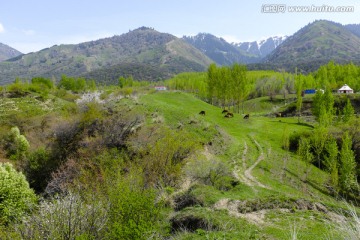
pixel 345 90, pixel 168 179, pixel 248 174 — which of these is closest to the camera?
pixel 168 179

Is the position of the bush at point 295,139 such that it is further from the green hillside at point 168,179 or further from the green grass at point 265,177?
the green grass at point 265,177

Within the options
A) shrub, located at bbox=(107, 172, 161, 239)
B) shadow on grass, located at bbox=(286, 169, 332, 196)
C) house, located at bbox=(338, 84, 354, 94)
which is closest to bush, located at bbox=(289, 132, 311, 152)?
shadow on grass, located at bbox=(286, 169, 332, 196)

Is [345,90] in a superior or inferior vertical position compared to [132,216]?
inferior

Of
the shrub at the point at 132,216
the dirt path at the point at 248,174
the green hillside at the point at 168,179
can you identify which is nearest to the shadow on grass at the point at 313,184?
the green hillside at the point at 168,179

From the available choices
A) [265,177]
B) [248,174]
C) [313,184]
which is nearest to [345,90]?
[313,184]

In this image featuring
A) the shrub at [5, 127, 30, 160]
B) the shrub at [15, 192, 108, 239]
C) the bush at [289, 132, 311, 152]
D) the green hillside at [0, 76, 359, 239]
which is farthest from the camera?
the bush at [289, 132, 311, 152]

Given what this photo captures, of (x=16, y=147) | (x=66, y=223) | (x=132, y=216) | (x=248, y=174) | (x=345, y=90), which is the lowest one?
(x=248, y=174)

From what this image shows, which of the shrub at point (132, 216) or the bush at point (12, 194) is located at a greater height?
the shrub at point (132, 216)

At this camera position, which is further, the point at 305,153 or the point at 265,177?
the point at 305,153

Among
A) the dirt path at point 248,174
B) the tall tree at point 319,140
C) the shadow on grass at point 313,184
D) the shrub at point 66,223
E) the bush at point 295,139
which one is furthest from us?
the bush at point 295,139

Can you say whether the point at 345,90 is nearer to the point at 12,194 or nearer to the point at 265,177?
the point at 265,177

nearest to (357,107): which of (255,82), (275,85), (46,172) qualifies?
(275,85)

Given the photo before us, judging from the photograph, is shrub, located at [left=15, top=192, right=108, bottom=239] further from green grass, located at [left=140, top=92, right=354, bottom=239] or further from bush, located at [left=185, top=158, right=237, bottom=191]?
bush, located at [left=185, top=158, right=237, bottom=191]

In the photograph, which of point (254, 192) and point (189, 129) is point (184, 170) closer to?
point (254, 192)
